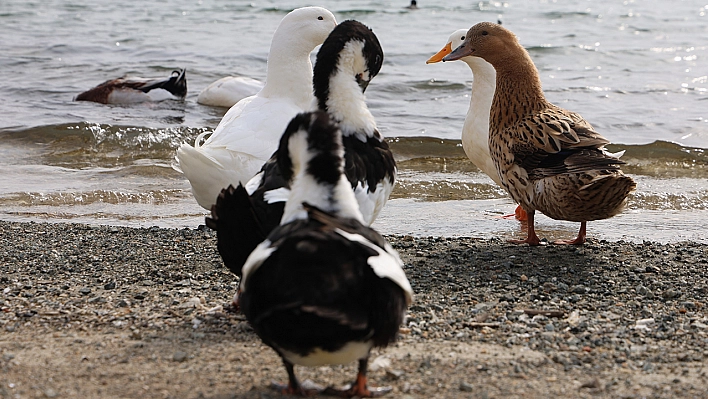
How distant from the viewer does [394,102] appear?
14.0 m

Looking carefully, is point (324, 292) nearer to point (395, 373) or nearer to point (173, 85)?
point (395, 373)

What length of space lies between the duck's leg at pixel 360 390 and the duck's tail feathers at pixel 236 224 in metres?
1.03

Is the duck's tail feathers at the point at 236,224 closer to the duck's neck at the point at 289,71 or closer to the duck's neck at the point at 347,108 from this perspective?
the duck's neck at the point at 347,108

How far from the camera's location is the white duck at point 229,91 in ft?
42.9

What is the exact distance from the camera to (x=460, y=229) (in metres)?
7.54

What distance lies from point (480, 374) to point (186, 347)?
1.46 metres

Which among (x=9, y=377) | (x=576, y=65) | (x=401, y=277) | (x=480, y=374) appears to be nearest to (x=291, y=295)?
(x=401, y=277)

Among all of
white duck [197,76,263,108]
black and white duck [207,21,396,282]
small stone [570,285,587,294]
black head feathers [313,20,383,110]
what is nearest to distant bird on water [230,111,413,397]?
black and white duck [207,21,396,282]

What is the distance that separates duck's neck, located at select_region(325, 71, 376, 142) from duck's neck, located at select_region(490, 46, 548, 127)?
1.85 meters

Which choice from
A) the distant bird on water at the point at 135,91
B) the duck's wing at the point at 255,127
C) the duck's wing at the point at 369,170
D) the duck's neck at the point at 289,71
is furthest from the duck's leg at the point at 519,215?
the distant bird on water at the point at 135,91

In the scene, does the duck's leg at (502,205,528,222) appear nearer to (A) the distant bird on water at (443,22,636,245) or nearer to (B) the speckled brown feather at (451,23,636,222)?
(A) the distant bird on water at (443,22,636,245)

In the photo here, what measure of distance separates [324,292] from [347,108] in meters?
2.15

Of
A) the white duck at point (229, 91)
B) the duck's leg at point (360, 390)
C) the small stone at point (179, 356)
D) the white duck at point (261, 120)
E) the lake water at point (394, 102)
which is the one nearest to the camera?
the duck's leg at point (360, 390)

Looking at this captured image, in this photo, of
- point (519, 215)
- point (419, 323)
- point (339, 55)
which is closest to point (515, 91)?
point (519, 215)
